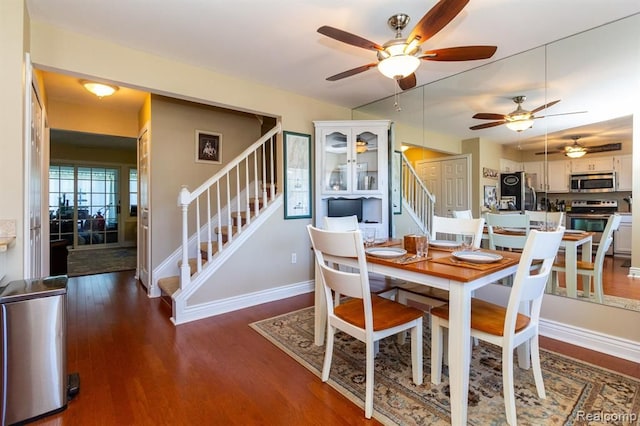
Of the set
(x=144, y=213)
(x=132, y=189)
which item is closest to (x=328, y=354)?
(x=144, y=213)

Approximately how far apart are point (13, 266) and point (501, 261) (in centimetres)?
293

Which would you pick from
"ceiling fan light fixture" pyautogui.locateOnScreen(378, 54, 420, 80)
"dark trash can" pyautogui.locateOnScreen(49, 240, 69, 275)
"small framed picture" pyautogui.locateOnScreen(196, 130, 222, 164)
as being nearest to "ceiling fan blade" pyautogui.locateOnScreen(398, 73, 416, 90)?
"ceiling fan light fixture" pyautogui.locateOnScreen(378, 54, 420, 80)

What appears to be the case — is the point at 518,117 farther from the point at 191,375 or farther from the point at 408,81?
the point at 191,375

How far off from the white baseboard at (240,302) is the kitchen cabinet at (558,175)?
2.75 metres

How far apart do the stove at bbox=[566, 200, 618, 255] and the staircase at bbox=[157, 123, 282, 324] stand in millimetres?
2847

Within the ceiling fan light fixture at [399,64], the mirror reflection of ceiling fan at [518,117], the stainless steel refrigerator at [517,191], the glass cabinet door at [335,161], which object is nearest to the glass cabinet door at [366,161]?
the glass cabinet door at [335,161]

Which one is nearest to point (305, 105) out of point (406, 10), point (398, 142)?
point (398, 142)

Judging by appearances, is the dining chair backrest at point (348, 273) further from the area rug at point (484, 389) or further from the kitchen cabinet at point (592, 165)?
the kitchen cabinet at point (592, 165)

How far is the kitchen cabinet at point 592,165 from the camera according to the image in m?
2.47

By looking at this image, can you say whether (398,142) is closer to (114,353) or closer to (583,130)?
(583,130)

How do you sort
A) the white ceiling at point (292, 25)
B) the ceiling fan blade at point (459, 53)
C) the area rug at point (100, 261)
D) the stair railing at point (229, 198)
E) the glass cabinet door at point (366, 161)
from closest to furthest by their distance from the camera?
the ceiling fan blade at point (459, 53)
the white ceiling at point (292, 25)
the stair railing at point (229, 198)
the glass cabinet door at point (366, 161)
the area rug at point (100, 261)

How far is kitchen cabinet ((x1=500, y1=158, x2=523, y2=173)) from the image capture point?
288 cm

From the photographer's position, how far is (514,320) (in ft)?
4.93

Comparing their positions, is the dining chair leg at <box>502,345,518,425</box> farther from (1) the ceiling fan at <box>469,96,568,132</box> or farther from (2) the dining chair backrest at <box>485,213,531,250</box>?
(1) the ceiling fan at <box>469,96,568,132</box>
